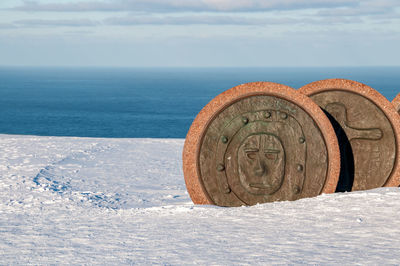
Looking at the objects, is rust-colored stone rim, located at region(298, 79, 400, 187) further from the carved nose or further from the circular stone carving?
the carved nose

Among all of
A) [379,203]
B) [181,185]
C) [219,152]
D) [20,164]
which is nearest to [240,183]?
[219,152]

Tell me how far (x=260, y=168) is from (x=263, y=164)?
2.2 inches

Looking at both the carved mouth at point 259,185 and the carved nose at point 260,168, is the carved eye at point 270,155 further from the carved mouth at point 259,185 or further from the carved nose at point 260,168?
the carved mouth at point 259,185

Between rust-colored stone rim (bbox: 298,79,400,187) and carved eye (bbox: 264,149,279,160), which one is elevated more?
rust-colored stone rim (bbox: 298,79,400,187)

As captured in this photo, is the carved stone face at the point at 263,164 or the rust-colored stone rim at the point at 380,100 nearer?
the carved stone face at the point at 263,164

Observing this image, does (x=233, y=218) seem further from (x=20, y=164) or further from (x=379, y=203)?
(x=20, y=164)

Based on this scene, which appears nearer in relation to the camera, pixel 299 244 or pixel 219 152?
pixel 299 244

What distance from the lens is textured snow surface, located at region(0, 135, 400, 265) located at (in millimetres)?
3668

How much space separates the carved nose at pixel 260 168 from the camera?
5.49 meters

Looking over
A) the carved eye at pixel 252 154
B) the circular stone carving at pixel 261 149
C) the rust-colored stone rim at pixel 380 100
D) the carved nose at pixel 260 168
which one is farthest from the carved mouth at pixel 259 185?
the rust-colored stone rim at pixel 380 100

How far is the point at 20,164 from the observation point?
882cm

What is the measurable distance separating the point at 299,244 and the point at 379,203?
1.44m

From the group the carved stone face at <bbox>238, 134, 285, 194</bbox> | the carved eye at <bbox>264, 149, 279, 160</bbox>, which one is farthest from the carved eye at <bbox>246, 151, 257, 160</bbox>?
the carved eye at <bbox>264, 149, 279, 160</bbox>

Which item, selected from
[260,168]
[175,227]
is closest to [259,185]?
[260,168]
